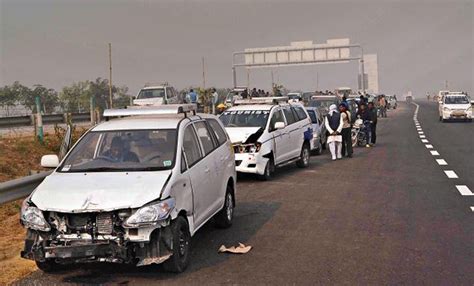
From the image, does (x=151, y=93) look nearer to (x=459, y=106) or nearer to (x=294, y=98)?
(x=294, y=98)

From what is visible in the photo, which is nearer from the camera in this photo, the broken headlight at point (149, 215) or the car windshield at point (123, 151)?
the broken headlight at point (149, 215)

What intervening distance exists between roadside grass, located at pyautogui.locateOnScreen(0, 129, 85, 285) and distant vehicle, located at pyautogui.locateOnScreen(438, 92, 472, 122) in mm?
23874

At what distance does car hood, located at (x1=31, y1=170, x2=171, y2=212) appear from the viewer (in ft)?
18.1

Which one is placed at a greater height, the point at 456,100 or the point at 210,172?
the point at 456,100

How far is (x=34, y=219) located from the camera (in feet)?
18.5

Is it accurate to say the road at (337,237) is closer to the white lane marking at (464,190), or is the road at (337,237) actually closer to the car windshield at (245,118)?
the white lane marking at (464,190)

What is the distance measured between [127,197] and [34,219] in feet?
3.26

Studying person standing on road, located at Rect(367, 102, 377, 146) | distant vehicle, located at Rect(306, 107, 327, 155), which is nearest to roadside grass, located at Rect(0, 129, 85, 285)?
distant vehicle, located at Rect(306, 107, 327, 155)

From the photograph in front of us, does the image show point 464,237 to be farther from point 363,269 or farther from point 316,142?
point 316,142

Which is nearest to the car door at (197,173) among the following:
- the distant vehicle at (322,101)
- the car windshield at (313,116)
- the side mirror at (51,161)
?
the side mirror at (51,161)

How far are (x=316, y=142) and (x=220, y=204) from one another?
11.2 meters

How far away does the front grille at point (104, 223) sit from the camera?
18.2 ft

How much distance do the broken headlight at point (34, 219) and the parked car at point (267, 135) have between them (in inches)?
284

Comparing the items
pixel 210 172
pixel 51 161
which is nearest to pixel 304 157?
pixel 210 172
